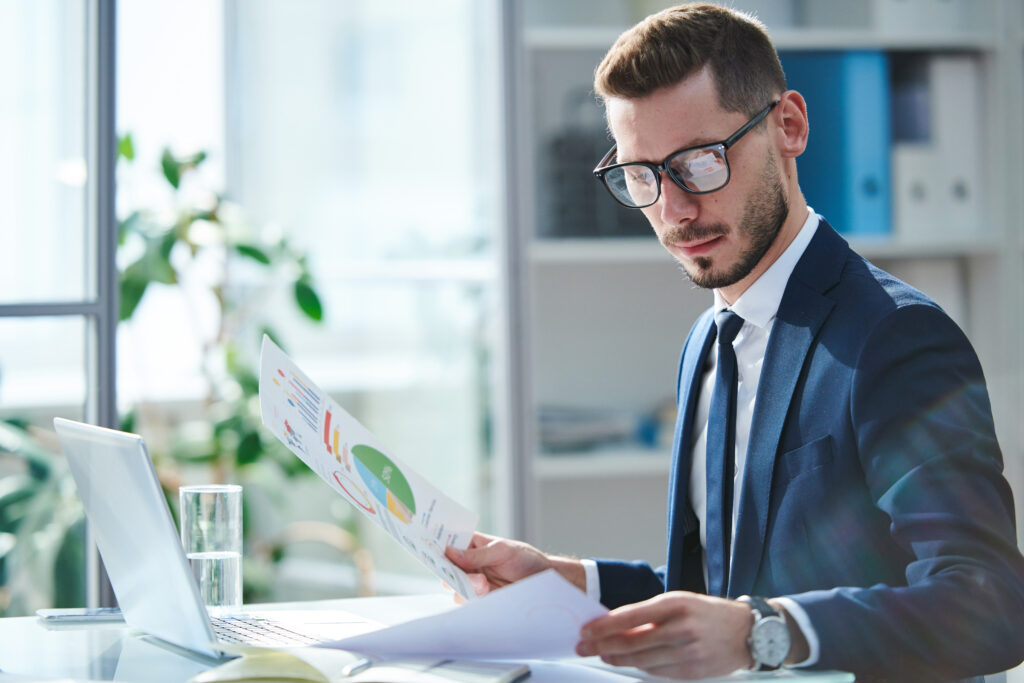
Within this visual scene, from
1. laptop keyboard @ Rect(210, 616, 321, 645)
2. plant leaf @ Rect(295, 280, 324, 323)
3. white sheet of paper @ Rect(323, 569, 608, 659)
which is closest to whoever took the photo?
white sheet of paper @ Rect(323, 569, 608, 659)

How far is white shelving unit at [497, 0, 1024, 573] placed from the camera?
2426 mm

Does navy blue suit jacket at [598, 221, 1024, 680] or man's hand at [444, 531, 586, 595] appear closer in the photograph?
navy blue suit jacket at [598, 221, 1024, 680]

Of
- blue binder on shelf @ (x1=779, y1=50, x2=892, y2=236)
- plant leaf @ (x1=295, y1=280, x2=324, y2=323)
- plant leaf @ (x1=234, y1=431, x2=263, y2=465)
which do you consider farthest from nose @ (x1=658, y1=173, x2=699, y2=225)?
plant leaf @ (x1=234, y1=431, x2=263, y2=465)

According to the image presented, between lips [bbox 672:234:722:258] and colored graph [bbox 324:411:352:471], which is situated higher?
lips [bbox 672:234:722:258]

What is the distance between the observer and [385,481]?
1.06 metres

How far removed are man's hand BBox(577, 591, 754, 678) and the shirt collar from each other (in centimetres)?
52

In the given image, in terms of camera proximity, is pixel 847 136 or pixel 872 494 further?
pixel 847 136

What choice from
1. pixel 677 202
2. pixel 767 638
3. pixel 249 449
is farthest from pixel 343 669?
pixel 249 449

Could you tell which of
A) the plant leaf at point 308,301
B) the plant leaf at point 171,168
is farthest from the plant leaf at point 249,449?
the plant leaf at point 171,168

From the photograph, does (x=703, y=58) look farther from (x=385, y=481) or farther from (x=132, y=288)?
(x=132, y=288)

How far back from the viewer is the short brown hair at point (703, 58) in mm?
1278

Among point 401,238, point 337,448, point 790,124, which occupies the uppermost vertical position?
point 401,238

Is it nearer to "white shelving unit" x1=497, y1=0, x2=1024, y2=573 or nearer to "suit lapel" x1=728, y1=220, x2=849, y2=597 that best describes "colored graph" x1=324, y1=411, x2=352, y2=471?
"suit lapel" x1=728, y1=220, x2=849, y2=597

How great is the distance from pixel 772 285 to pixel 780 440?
0.71ft
